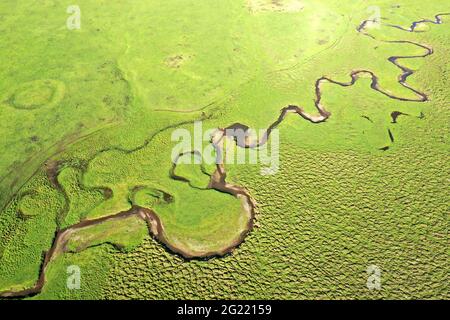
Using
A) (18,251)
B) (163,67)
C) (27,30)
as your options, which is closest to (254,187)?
(18,251)

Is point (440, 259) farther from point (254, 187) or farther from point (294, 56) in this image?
point (294, 56)

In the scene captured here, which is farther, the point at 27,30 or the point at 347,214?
the point at 27,30

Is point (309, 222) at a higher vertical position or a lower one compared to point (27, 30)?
lower

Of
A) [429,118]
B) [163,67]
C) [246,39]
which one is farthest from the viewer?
[246,39]

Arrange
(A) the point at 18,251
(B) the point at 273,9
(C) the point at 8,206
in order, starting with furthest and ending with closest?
(B) the point at 273,9, (C) the point at 8,206, (A) the point at 18,251

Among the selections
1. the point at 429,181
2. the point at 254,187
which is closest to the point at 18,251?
the point at 254,187
